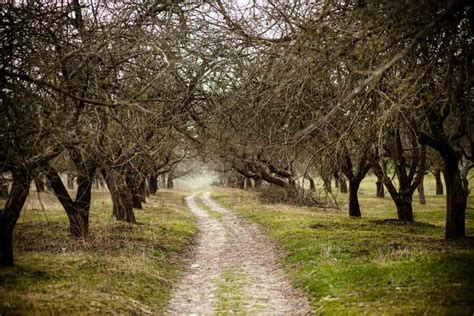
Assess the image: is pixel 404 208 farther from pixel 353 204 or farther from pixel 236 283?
pixel 236 283

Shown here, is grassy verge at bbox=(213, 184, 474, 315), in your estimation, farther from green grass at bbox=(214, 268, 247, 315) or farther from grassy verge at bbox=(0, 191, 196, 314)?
grassy verge at bbox=(0, 191, 196, 314)

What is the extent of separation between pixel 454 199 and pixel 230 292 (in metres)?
8.37

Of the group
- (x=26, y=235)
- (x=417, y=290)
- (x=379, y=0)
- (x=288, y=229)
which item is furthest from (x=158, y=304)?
(x=288, y=229)

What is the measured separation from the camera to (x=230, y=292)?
9.66 meters

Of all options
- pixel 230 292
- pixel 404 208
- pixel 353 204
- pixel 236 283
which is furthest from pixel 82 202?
pixel 353 204

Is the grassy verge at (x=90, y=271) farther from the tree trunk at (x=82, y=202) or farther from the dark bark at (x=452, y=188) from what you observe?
the dark bark at (x=452, y=188)

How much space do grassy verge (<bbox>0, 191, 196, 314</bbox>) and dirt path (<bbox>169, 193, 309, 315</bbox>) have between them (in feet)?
1.58

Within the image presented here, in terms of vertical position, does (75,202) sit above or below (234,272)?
above

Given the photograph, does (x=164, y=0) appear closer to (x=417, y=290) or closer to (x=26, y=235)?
(x=417, y=290)

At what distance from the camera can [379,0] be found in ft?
19.8

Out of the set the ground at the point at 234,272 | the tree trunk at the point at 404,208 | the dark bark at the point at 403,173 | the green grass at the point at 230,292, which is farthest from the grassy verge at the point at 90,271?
the tree trunk at the point at 404,208

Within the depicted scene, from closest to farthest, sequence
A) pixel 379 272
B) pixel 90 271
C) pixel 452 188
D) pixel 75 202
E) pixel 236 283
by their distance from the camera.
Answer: pixel 379 272 → pixel 90 271 → pixel 236 283 → pixel 75 202 → pixel 452 188

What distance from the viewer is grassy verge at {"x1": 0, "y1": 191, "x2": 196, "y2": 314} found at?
7.61 metres

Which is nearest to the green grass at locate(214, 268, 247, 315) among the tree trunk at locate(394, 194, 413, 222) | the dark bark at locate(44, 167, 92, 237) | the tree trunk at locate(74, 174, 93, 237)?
the dark bark at locate(44, 167, 92, 237)
